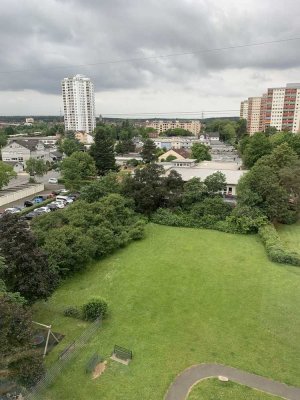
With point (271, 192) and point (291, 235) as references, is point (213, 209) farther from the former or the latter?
point (291, 235)

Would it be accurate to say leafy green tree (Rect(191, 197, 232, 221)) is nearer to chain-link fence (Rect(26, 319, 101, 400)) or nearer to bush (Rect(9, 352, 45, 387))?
chain-link fence (Rect(26, 319, 101, 400))

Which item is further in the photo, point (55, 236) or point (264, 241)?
point (264, 241)

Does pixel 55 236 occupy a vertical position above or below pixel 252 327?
above

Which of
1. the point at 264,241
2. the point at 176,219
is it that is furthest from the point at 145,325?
the point at 176,219

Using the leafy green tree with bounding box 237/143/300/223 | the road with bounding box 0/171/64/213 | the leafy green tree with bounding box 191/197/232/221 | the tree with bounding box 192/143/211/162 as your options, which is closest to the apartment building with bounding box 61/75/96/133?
the road with bounding box 0/171/64/213

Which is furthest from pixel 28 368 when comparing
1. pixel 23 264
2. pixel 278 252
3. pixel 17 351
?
pixel 278 252

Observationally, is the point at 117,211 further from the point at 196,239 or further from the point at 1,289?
the point at 1,289
